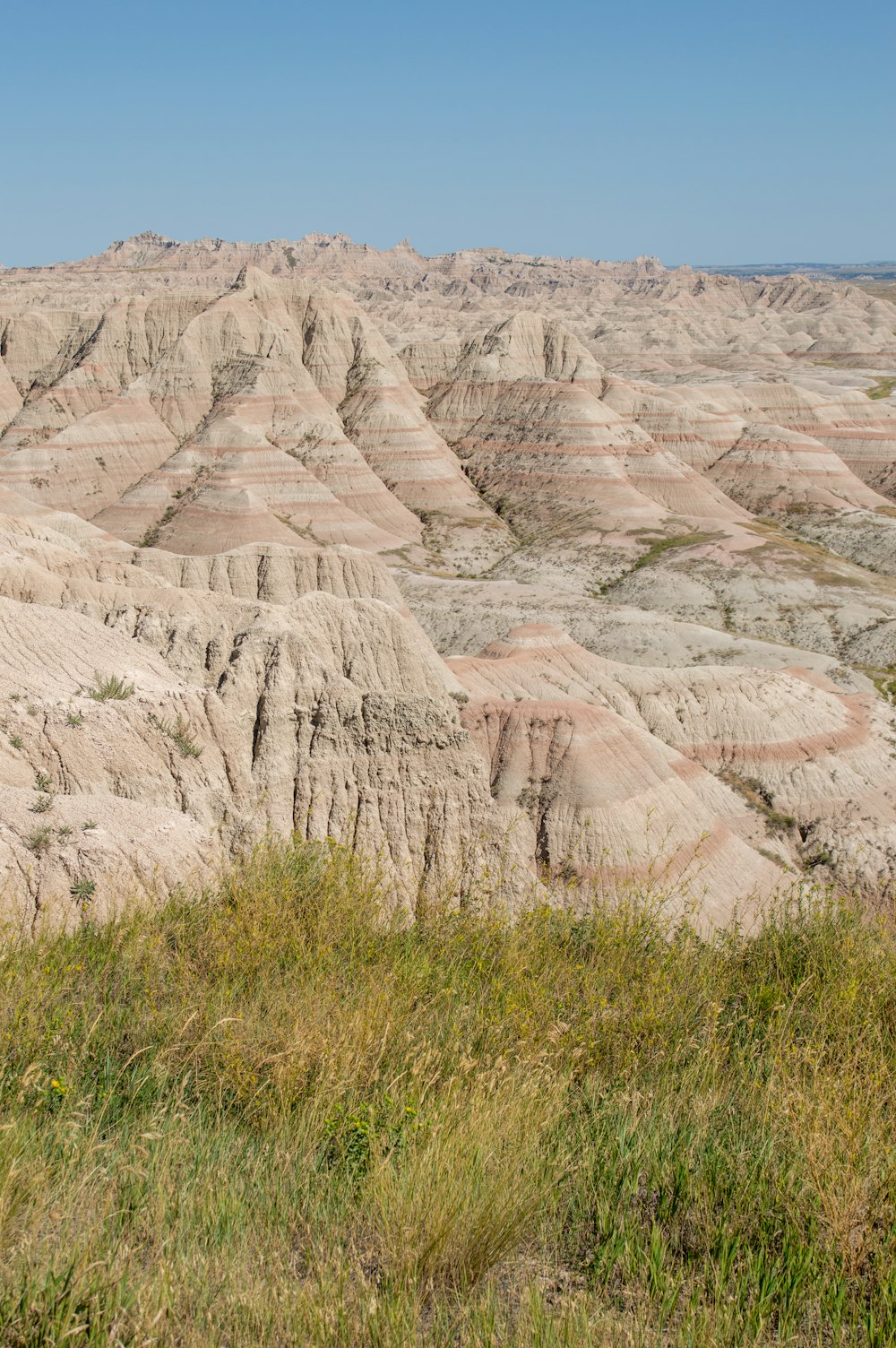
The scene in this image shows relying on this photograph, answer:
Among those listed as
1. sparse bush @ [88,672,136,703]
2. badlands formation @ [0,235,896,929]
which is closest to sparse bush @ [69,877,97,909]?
badlands formation @ [0,235,896,929]

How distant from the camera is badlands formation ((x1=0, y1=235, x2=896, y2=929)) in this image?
46.6 ft

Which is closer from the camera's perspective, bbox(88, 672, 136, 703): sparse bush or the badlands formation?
bbox(88, 672, 136, 703): sparse bush

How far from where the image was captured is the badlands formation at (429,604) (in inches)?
560

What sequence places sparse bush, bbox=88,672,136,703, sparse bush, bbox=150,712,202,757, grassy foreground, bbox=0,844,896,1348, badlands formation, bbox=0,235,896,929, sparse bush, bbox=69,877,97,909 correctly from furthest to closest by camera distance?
badlands formation, bbox=0,235,896,929, sparse bush, bbox=150,712,202,757, sparse bush, bbox=88,672,136,703, sparse bush, bbox=69,877,97,909, grassy foreground, bbox=0,844,896,1348

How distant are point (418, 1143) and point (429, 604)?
52951 millimetres

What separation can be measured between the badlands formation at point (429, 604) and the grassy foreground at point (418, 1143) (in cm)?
253

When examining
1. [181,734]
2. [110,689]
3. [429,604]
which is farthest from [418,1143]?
[429,604]

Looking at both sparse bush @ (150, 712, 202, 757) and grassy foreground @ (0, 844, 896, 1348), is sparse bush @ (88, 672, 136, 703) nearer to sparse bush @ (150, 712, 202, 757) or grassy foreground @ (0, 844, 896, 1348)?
sparse bush @ (150, 712, 202, 757)

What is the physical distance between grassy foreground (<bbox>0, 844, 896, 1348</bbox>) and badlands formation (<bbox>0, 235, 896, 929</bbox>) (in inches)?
99.8

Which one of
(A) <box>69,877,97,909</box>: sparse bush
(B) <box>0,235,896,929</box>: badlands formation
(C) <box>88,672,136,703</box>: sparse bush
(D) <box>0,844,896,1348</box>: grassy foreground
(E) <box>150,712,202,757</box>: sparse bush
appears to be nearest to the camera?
(D) <box>0,844,896,1348</box>: grassy foreground

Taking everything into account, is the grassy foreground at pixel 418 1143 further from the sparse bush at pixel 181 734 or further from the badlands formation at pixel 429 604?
the sparse bush at pixel 181 734

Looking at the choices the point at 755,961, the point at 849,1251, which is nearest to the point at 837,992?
the point at 755,961

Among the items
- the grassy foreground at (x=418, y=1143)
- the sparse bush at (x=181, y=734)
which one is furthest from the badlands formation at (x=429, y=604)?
the grassy foreground at (x=418, y=1143)

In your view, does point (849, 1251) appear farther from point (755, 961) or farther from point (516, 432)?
point (516, 432)
